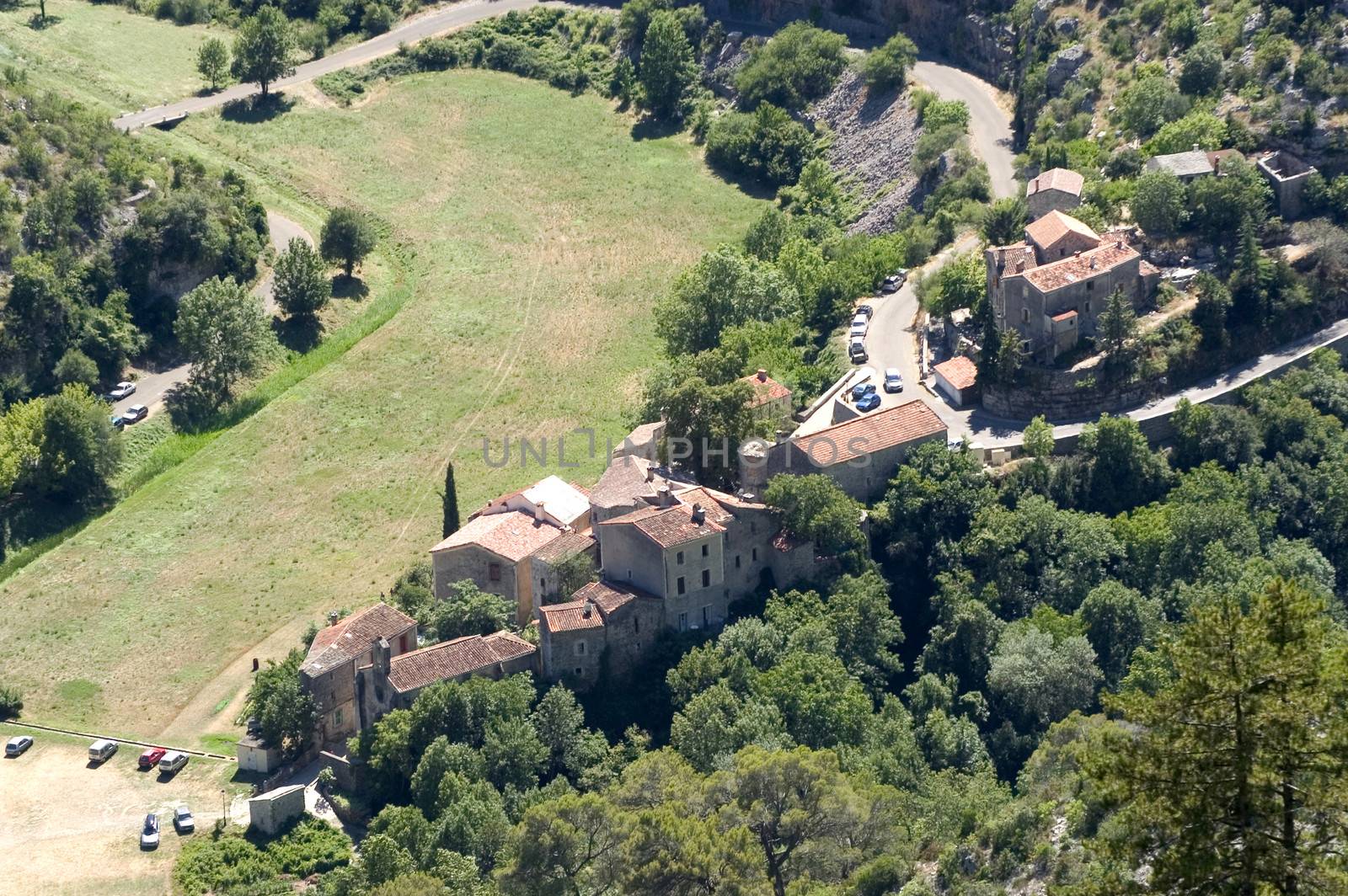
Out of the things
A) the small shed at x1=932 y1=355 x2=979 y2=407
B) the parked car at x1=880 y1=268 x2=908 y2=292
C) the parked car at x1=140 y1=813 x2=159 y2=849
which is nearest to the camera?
the parked car at x1=140 y1=813 x2=159 y2=849

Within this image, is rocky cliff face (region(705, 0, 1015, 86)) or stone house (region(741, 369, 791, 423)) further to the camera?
rocky cliff face (region(705, 0, 1015, 86))

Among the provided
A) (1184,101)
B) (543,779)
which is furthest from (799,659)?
(1184,101)

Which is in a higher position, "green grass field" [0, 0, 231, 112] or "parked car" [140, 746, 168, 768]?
"green grass field" [0, 0, 231, 112]

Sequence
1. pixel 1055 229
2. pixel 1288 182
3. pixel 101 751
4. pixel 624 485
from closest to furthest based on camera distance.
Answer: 1. pixel 101 751
2. pixel 624 485
3. pixel 1055 229
4. pixel 1288 182

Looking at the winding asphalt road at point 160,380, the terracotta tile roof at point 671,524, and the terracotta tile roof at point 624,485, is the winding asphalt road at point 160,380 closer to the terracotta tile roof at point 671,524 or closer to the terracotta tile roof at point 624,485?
the terracotta tile roof at point 624,485

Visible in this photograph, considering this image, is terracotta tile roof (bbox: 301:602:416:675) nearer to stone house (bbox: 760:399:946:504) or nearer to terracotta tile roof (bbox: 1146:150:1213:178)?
stone house (bbox: 760:399:946:504)

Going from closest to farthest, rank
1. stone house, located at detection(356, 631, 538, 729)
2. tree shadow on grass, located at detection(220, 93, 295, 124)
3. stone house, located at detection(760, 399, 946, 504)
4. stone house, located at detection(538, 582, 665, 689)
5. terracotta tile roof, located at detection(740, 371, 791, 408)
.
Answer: stone house, located at detection(356, 631, 538, 729), stone house, located at detection(538, 582, 665, 689), stone house, located at detection(760, 399, 946, 504), terracotta tile roof, located at detection(740, 371, 791, 408), tree shadow on grass, located at detection(220, 93, 295, 124)

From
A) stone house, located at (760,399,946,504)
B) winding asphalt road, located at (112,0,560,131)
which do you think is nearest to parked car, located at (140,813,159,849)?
stone house, located at (760,399,946,504)

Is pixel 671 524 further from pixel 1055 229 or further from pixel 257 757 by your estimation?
pixel 1055 229

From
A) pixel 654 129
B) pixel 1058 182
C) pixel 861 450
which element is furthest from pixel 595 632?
pixel 654 129
